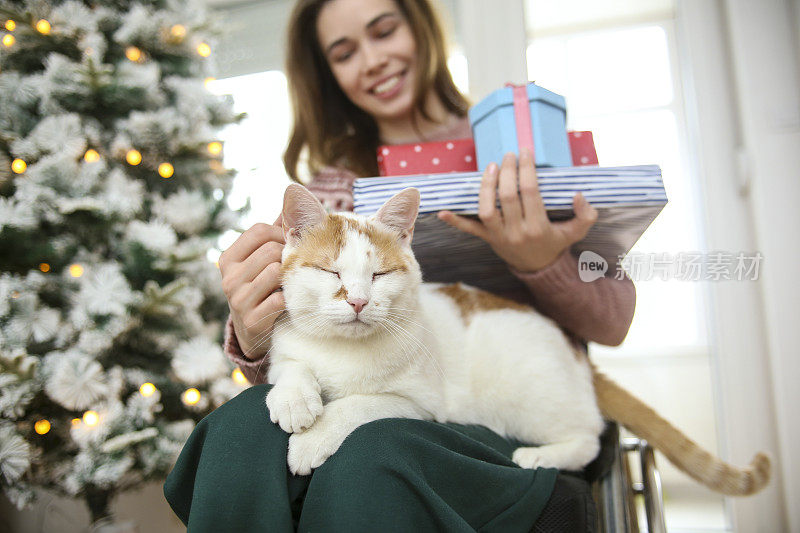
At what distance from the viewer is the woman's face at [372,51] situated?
1.19 meters

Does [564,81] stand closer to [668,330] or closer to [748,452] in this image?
[668,330]

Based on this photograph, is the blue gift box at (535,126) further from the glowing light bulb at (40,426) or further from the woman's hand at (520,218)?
the glowing light bulb at (40,426)

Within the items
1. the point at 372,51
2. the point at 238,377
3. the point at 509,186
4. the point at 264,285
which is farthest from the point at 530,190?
the point at 238,377

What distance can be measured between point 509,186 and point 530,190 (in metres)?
0.03

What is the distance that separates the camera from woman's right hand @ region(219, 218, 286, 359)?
0.70m

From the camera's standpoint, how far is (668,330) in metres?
1.78

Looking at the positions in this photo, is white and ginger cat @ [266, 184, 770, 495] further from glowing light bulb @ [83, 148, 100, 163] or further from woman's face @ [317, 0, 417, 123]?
glowing light bulb @ [83, 148, 100, 163]

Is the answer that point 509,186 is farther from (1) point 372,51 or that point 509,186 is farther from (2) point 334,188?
(1) point 372,51

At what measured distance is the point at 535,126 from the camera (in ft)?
2.56

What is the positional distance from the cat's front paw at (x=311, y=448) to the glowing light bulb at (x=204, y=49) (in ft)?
4.95

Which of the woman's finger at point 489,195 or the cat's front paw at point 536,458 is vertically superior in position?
the woman's finger at point 489,195

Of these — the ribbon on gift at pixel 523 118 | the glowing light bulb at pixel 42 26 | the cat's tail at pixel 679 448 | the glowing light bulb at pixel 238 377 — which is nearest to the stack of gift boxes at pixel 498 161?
the ribbon on gift at pixel 523 118

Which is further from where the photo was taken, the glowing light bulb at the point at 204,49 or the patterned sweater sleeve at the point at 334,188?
the glowing light bulb at the point at 204,49

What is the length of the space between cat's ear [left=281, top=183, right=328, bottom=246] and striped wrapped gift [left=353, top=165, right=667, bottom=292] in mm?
89
